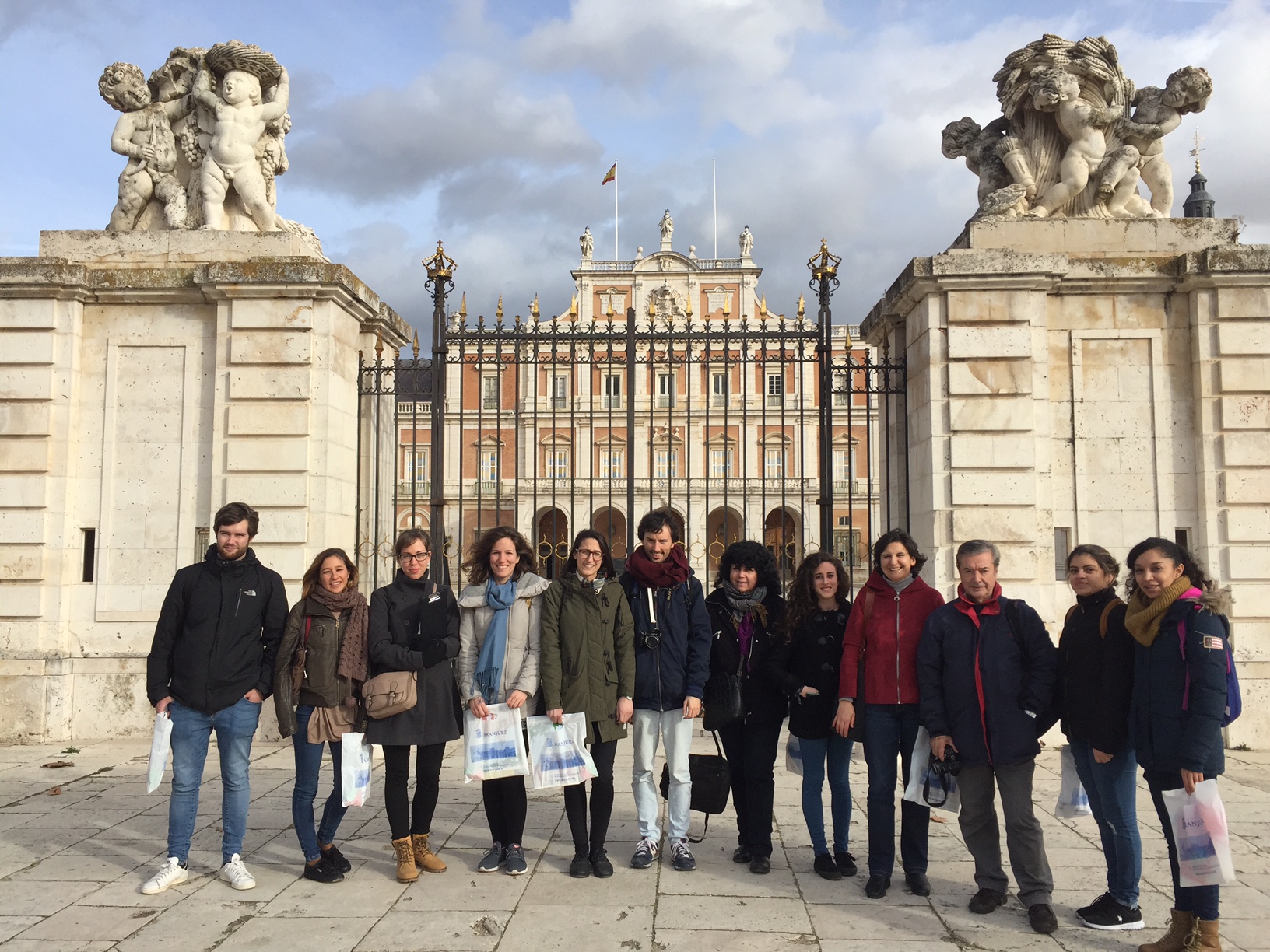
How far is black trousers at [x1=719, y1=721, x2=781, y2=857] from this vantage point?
16.6 ft

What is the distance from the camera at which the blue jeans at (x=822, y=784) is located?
496 cm

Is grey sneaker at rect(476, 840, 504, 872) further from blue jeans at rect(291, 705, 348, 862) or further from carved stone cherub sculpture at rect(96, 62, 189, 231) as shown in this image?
carved stone cherub sculpture at rect(96, 62, 189, 231)

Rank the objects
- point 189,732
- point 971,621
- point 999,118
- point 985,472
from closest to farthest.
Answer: point 971,621, point 189,732, point 985,472, point 999,118

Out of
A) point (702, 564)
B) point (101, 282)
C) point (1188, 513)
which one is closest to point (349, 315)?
point (101, 282)

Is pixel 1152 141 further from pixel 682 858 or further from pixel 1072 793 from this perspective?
pixel 682 858

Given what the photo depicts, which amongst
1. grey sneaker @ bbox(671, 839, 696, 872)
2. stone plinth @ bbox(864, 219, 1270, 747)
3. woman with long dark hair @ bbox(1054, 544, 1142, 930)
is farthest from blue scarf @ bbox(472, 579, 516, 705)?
stone plinth @ bbox(864, 219, 1270, 747)

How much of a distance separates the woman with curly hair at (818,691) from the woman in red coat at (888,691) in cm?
12

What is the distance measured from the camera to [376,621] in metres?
4.90

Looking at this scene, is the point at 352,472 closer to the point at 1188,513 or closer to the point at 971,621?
the point at 971,621

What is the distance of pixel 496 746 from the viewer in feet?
15.9

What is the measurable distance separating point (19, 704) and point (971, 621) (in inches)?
304

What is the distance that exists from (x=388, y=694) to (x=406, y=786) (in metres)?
0.49

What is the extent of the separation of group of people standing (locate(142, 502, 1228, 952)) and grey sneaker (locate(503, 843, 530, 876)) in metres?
0.01

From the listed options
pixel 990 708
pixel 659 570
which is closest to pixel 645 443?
pixel 659 570
